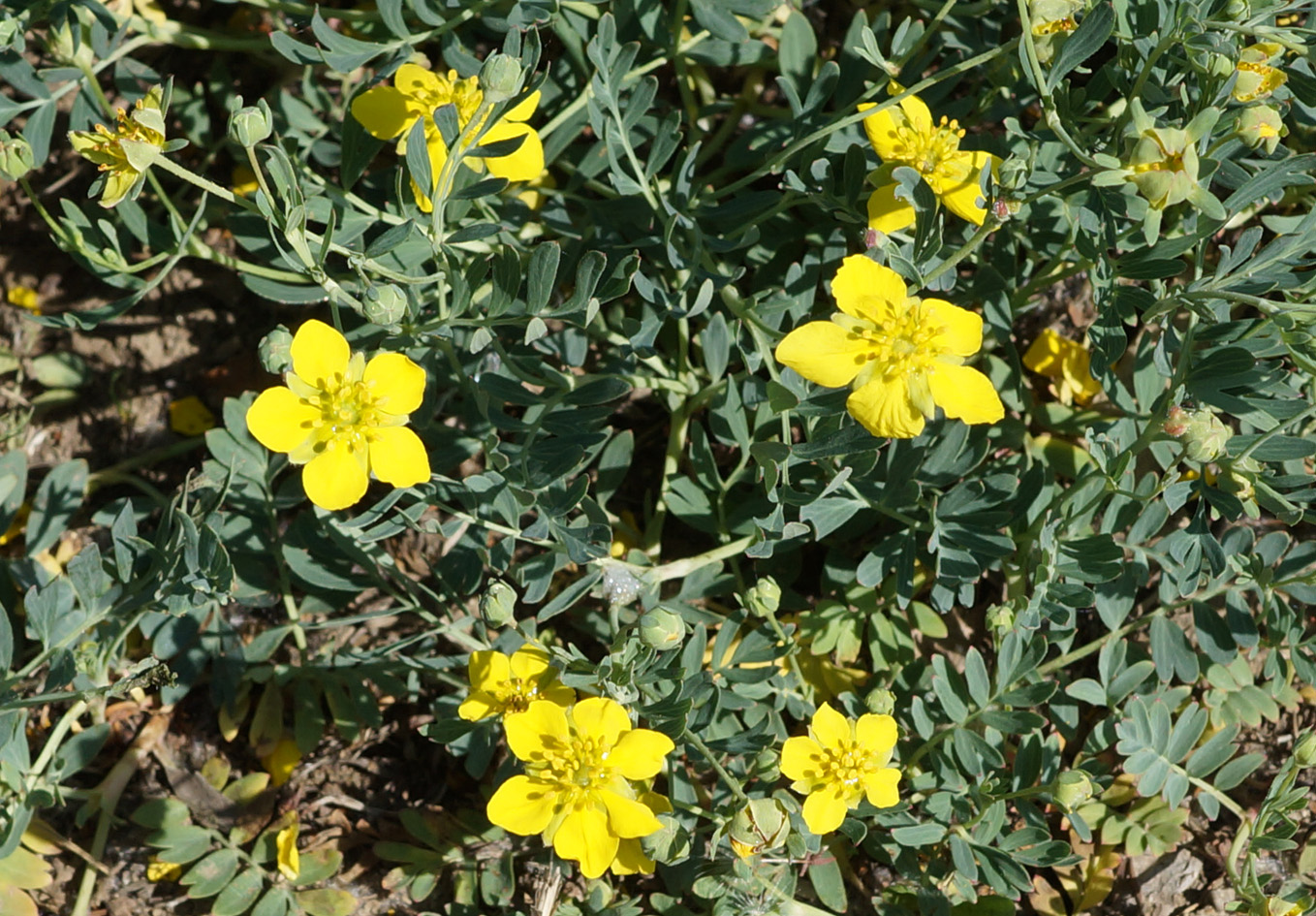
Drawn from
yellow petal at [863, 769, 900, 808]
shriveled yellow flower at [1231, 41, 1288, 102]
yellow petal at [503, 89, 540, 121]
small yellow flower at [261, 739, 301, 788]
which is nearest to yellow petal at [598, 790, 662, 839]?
yellow petal at [863, 769, 900, 808]

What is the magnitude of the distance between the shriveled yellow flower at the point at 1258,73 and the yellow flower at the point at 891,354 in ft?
2.52

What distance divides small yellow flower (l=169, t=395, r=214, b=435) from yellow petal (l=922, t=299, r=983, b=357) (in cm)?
259

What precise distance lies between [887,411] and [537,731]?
1.07 m

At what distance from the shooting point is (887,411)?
2328mm

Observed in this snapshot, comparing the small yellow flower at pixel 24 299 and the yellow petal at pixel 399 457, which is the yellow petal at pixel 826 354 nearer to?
the yellow petal at pixel 399 457

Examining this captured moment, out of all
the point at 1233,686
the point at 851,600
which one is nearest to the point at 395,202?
the point at 851,600

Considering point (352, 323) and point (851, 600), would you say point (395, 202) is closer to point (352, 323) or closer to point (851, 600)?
point (352, 323)

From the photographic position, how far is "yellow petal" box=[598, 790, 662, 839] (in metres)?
2.44

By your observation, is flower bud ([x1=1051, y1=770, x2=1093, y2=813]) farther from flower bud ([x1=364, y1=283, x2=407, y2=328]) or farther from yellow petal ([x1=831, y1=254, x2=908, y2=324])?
flower bud ([x1=364, y1=283, x2=407, y2=328])

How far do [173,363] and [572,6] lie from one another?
6.35 feet

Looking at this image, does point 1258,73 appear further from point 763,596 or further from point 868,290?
point 763,596

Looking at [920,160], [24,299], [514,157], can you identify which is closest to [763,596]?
[920,160]

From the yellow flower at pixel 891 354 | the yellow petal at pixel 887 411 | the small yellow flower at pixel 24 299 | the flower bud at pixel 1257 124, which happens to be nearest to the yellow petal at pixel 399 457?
the yellow flower at pixel 891 354

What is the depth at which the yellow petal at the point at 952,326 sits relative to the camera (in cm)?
242
